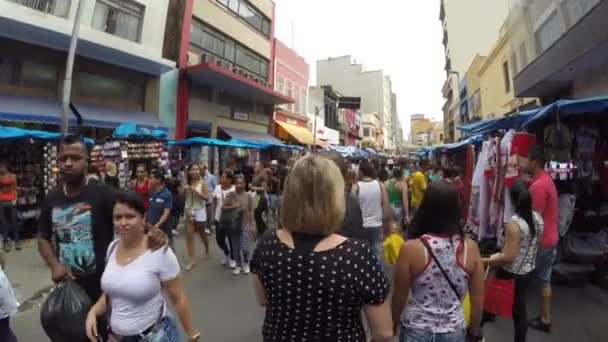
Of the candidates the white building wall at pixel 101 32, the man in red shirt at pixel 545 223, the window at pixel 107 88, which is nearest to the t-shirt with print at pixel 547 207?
the man in red shirt at pixel 545 223

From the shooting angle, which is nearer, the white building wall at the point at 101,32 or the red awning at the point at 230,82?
the white building wall at the point at 101,32

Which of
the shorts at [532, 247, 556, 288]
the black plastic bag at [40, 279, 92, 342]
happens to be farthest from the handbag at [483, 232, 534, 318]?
the black plastic bag at [40, 279, 92, 342]

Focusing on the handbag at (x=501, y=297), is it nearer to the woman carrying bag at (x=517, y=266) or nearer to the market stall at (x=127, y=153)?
the woman carrying bag at (x=517, y=266)

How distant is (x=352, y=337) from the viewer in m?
1.61

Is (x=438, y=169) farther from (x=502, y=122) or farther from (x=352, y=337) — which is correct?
(x=352, y=337)

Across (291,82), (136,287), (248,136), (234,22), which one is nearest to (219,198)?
(136,287)

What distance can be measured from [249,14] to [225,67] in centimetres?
535

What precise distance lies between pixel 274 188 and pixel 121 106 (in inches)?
334

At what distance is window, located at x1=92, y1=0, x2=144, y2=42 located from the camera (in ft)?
45.5

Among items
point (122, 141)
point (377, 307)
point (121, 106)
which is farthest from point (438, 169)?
point (121, 106)

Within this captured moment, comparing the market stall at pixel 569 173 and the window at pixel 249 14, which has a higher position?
the window at pixel 249 14

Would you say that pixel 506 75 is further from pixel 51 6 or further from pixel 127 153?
pixel 51 6

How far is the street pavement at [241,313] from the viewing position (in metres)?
4.07

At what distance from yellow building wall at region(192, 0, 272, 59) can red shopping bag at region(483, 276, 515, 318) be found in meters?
18.1
